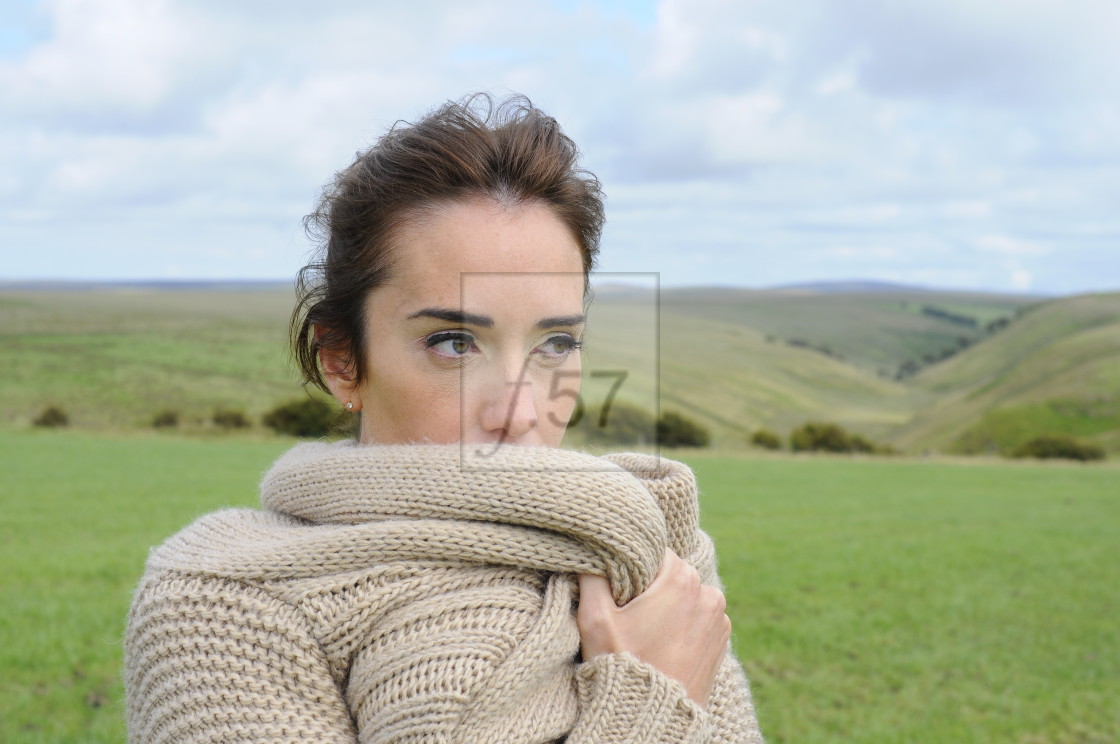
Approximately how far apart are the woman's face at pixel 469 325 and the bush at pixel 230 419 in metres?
31.4

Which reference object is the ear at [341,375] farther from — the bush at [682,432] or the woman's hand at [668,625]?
the bush at [682,432]

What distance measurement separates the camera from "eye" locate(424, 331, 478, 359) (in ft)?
6.24

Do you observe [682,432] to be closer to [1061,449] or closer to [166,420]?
[1061,449]

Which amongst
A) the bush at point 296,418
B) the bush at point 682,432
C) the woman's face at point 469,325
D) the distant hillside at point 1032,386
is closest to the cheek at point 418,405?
the woman's face at point 469,325

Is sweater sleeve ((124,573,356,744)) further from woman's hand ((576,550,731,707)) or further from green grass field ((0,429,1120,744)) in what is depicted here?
green grass field ((0,429,1120,744))

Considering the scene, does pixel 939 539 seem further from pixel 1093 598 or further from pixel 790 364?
pixel 790 364

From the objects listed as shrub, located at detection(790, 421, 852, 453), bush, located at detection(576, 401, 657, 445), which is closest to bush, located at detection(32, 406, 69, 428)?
shrub, located at detection(790, 421, 852, 453)

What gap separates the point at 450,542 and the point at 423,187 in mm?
775

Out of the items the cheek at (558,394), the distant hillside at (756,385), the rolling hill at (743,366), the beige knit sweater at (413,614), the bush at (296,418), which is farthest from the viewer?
the distant hillside at (756,385)

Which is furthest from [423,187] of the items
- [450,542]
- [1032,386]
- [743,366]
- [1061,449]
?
[1032,386]

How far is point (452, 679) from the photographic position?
5.14ft

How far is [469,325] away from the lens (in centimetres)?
187

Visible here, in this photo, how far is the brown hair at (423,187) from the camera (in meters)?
1.94

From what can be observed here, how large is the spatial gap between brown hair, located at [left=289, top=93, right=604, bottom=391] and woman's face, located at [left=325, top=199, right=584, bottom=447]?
0.16ft
